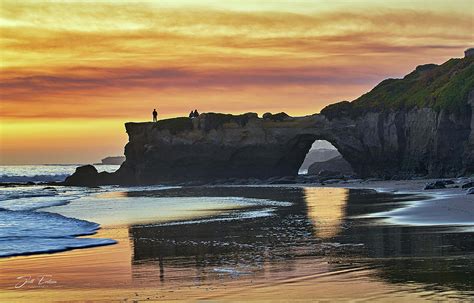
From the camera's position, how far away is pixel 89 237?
78.0 feet

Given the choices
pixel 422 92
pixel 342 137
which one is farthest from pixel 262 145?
pixel 422 92

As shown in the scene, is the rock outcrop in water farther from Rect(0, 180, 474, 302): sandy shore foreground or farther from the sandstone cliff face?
Rect(0, 180, 474, 302): sandy shore foreground

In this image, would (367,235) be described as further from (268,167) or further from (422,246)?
(268,167)

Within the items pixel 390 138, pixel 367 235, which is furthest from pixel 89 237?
pixel 390 138

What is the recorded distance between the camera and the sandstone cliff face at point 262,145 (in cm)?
7675

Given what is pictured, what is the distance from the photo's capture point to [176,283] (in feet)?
46.6

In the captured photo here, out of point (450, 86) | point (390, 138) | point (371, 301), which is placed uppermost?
point (450, 86)

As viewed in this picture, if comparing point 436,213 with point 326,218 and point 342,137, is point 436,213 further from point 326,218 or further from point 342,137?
point 342,137

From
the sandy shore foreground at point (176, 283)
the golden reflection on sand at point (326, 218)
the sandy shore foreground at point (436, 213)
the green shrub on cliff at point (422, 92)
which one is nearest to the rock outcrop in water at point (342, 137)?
the green shrub on cliff at point (422, 92)

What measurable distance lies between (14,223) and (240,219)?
9030 mm

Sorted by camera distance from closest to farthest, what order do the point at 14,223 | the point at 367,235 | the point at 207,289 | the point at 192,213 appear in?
the point at 207,289, the point at 367,235, the point at 14,223, the point at 192,213

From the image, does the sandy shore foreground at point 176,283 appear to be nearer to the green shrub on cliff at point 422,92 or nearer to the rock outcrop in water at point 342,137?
the rock outcrop in water at point 342,137

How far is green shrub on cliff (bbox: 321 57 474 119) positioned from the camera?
232 ft

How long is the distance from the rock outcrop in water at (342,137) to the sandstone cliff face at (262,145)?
118 millimetres
